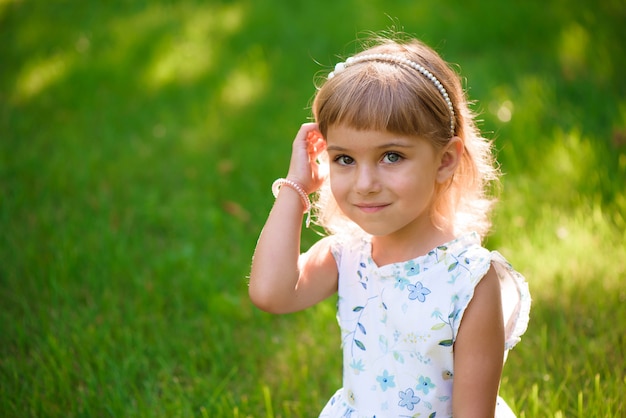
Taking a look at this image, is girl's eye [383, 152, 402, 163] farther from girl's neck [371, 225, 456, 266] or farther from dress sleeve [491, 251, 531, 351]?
dress sleeve [491, 251, 531, 351]

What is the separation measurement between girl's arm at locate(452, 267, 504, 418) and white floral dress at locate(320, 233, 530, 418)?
0.03 m

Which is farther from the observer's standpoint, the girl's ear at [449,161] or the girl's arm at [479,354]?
the girl's ear at [449,161]

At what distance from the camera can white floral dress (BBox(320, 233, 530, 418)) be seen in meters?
1.88

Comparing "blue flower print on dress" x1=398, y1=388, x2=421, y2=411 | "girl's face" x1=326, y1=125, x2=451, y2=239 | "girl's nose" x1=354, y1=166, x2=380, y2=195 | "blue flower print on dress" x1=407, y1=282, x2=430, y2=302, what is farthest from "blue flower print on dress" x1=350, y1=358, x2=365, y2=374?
"girl's nose" x1=354, y1=166, x2=380, y2=195

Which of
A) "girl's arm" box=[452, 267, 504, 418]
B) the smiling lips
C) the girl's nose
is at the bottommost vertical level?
"girl's arm" box=[452, 267, 504, 418]

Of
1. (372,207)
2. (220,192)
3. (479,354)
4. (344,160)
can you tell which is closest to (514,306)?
(479,354)

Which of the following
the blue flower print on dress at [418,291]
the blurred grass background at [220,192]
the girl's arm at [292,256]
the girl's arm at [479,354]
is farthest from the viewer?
the blurred grass background at [220,192]

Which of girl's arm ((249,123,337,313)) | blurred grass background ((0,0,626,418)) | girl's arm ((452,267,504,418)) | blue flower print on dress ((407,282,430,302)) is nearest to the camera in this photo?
girl's arm ((452,267,504,418))

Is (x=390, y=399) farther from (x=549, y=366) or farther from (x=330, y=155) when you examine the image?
(x=549, y=366)

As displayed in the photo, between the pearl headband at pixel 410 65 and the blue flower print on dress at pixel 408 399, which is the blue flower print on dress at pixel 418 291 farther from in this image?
the pearl headband at pixel 410 65

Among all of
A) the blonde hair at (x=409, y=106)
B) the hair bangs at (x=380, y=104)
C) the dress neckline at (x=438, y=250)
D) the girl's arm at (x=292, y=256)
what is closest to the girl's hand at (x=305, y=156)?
the girl's arm at (x=292, y=256)

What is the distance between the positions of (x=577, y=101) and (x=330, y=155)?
3083 mm

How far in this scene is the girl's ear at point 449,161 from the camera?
1.97 metres

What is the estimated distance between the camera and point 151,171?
4520mm
